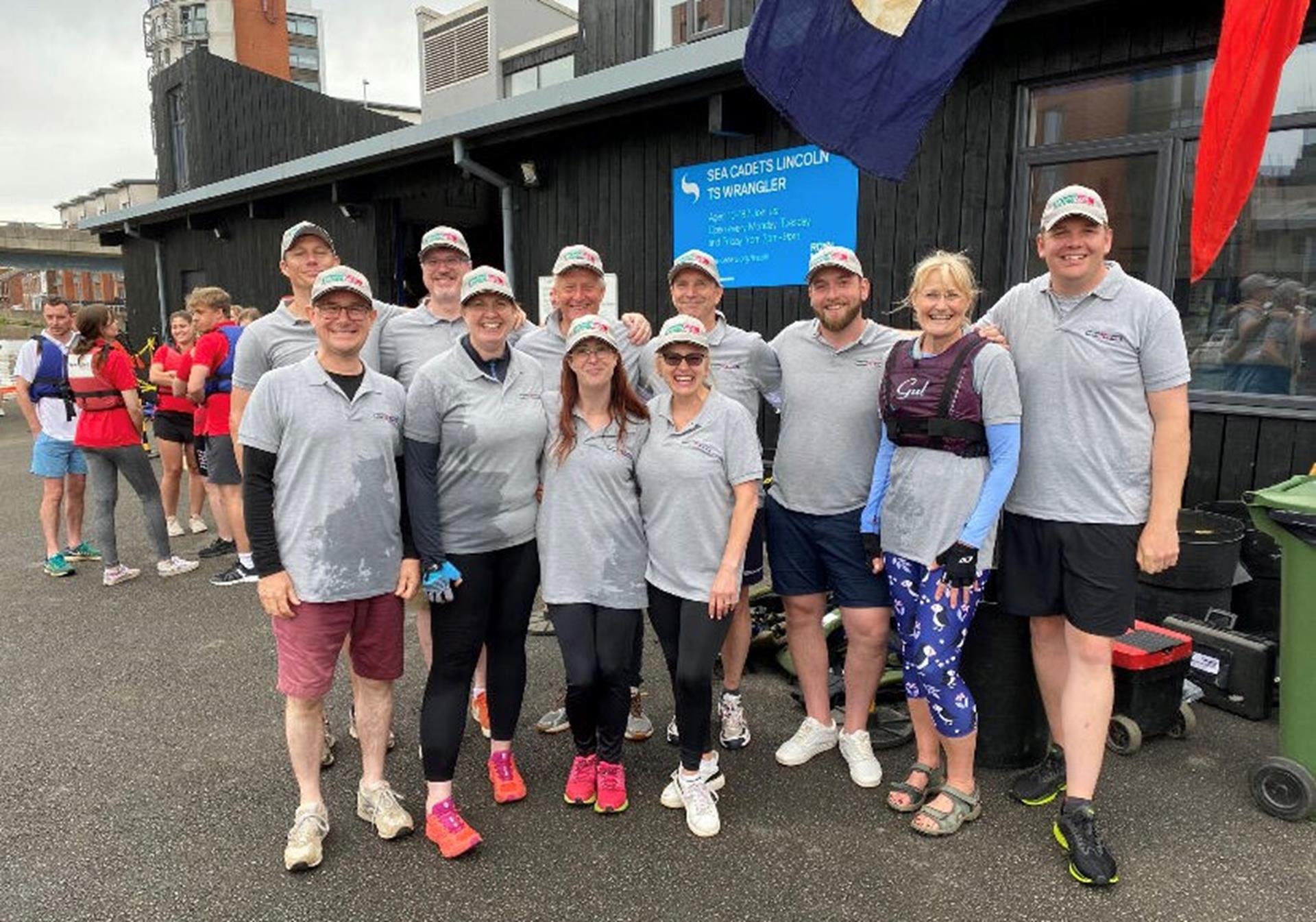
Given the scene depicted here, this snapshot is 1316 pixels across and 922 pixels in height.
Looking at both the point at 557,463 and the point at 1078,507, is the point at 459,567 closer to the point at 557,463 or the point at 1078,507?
the point at 557,463

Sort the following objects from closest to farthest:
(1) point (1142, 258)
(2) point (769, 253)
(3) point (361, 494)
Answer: (3) point (361, 494) → (1) point (1142, 258) → (2) point (769, 253)

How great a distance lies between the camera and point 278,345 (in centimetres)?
347

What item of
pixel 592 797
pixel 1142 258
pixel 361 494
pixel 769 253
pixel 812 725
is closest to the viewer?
pixel 361 494

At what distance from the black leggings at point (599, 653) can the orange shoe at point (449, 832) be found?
0.52m

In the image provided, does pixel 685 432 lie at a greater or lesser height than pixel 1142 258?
lesser

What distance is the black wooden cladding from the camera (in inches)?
632

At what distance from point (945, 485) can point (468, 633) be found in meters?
1.67

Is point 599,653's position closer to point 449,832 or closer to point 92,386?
point 449,832

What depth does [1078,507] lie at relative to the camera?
9.21 feet

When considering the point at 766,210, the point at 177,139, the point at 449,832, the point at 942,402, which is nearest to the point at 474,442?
the point at 449,832

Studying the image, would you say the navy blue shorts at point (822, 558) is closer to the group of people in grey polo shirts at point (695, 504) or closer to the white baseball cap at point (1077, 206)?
the group of people in grey polo shirts at point (695, 504)

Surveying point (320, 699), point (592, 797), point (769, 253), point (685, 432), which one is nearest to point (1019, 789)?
point (592, 797)

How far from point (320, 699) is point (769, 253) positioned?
16.7 ft

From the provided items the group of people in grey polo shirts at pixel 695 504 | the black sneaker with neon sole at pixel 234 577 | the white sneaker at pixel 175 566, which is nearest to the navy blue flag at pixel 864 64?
the group of people in grey polo shirts at pixel 695 504
